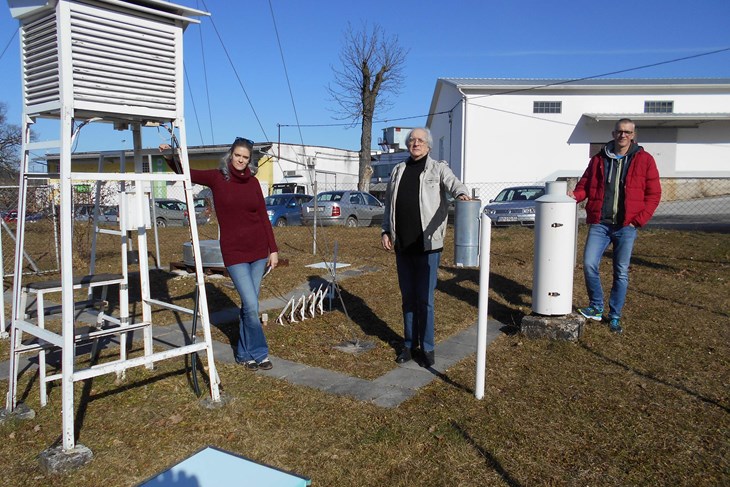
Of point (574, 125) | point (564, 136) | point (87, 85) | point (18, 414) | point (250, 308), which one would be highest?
point (574, 125)

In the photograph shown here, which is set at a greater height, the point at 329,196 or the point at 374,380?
the point at 329,196

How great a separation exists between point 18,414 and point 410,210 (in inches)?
124

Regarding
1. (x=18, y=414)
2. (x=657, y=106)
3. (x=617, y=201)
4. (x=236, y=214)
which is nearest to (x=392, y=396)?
(x=236, y=214)

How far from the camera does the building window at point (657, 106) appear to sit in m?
28.7

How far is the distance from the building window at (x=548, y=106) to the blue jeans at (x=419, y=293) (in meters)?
25.3

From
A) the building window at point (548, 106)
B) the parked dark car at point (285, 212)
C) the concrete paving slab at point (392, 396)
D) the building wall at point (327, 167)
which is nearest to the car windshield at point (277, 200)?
the parked dark car at point (285, 212)

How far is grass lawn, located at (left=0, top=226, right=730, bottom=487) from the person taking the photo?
10.6ft

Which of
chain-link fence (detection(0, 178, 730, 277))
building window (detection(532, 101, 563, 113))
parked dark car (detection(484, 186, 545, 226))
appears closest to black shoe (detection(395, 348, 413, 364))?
chain-link fence (detection(0, 178, 730, 277))

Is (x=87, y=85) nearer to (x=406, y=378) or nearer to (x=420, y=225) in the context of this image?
(x=420, y=225)

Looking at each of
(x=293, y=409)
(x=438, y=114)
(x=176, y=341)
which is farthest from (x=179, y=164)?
(x=438, y=114)

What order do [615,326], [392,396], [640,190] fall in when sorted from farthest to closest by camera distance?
[615,326] < [640,190] < [392,396]

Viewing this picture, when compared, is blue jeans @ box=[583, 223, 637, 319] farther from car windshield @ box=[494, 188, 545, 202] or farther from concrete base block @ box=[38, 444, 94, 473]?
car windshield @ box=[494, 188, 545, 202]

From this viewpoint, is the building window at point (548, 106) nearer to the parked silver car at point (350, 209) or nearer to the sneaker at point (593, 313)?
the parked silver car at point (350, 209)

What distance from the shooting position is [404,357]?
5.05m
